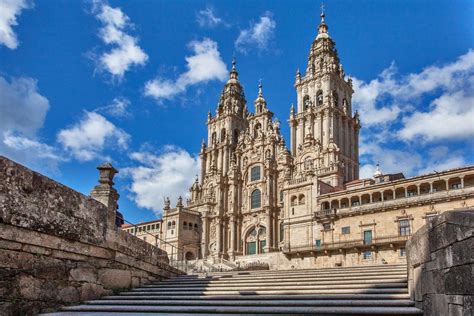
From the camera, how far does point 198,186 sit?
6388 centimetres

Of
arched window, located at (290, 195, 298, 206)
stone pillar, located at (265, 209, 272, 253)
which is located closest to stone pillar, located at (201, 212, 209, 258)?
stone pillar, located at (265, 209, 272, 253)

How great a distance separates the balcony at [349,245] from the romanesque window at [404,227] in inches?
Answer: 27.4

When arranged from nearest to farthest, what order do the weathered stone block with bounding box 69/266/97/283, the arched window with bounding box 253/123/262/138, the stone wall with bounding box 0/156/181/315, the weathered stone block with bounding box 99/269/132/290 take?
the stone wall with bounding box 0/156/181/315 < the weathered stone block with bounding box 69/266/97/283 < the weathered stone block with bounding box 99/269/132/290 < the arched window with bounding box 253/123/262/138

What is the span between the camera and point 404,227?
119 ft

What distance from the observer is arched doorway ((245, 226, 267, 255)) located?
5297cm

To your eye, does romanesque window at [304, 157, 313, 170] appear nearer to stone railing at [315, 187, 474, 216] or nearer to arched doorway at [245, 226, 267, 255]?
arched doorway at [245, 226, 267, 255]

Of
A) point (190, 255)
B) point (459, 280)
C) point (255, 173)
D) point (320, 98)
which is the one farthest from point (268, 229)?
point (459, 280)

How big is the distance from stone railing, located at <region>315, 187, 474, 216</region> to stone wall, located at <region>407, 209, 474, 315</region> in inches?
1197

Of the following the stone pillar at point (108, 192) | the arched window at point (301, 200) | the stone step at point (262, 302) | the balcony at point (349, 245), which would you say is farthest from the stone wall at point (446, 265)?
the arched window at point (301, 200)

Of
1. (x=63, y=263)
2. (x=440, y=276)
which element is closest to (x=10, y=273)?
(x=63, y=263)

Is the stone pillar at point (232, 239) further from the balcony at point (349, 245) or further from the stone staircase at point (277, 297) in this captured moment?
the stone staircase at point (277, 297)

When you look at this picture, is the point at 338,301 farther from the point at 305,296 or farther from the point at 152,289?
the point at 152,289

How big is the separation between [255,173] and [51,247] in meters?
50.2

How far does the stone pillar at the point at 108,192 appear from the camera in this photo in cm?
982
